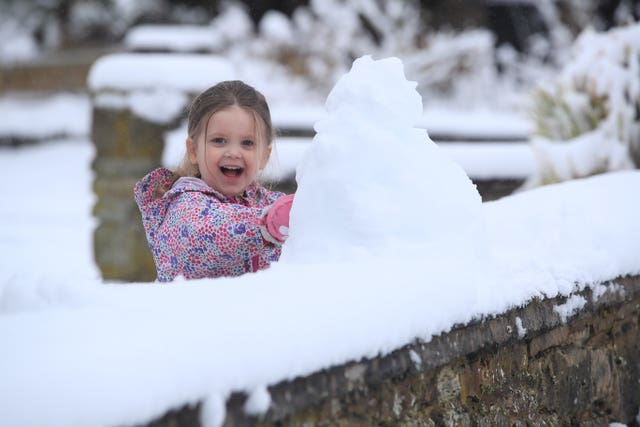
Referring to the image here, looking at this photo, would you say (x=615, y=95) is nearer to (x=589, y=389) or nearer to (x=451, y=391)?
(x=589, y=389)

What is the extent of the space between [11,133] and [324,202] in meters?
9.24

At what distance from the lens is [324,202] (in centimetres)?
149

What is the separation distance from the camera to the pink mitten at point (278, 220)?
1.67 metres

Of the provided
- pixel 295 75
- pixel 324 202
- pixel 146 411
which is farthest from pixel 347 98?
pixel 295 75

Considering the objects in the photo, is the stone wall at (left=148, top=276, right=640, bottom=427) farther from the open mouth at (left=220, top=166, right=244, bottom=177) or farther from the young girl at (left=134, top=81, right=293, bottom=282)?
the open mouth at (left=220, top=166, right=244, bottom=177)

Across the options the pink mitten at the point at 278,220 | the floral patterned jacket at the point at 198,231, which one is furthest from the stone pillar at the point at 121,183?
the pink mitten at the point at 278,220

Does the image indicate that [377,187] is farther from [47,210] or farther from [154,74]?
[47,210]

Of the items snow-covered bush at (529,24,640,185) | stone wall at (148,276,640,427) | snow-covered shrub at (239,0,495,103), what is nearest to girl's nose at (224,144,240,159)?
stone wall at (148,276,640,427)

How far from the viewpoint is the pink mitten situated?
5.47ft

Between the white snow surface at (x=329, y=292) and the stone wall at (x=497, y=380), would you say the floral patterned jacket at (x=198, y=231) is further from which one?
the stone wall at (x=497, y=380)

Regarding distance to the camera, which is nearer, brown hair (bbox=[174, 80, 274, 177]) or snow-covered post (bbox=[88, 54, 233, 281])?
brown hair (bbox=[174, 80, 274, 177])

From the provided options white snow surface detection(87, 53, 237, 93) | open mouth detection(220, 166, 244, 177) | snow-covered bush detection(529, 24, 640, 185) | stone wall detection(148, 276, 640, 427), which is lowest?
stone wall detection(148, 276, 640, 427)

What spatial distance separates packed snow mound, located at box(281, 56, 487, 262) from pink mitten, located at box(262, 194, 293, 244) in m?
0.10

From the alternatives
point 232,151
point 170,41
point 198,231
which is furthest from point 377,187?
point 170,41
